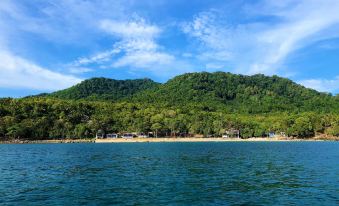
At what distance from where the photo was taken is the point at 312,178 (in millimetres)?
45969

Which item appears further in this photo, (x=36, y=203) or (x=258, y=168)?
(x=258, y=168)

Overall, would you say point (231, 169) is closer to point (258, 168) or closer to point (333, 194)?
point (258, 168)

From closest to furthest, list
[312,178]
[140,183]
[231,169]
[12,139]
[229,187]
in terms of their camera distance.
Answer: [229,187] < [140,183] < [312,178] < [231,169] < [12,139]

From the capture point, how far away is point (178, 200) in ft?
107

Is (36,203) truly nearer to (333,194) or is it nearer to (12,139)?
(333,194)

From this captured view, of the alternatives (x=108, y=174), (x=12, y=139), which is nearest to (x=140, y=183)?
(x=108, y=174)

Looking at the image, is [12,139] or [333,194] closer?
[333,194]

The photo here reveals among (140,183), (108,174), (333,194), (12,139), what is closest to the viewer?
(333,194)

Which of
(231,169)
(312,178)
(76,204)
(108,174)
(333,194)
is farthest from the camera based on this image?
(231,169)

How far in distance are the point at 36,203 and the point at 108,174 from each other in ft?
62.4

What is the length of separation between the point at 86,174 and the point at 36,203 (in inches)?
757

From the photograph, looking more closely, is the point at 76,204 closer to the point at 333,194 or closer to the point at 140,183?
the point at 140,183

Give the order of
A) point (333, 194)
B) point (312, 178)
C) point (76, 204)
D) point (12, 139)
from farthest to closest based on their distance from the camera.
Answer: point (12, 139), point (312, 178), point (333, 194), point (76, 204)

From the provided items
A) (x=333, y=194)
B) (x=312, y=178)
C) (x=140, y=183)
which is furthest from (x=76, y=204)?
(x=312, y=178)
